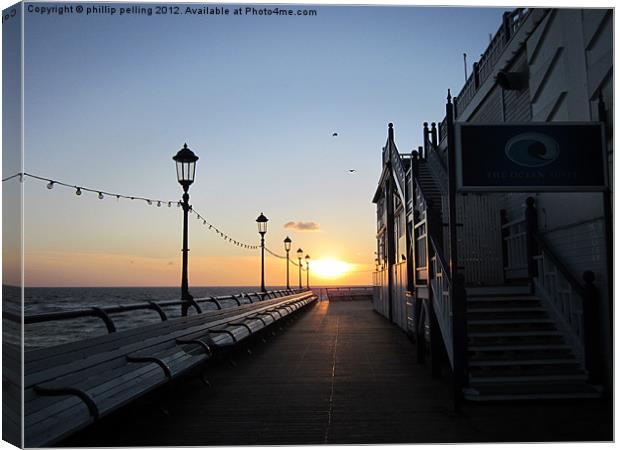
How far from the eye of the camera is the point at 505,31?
10.5 metres

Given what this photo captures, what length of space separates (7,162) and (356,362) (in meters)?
6.02

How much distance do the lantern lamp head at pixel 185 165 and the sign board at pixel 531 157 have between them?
621cm

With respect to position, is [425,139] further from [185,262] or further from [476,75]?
[185,262]

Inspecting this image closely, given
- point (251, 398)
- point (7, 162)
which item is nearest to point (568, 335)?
point (251, 398)

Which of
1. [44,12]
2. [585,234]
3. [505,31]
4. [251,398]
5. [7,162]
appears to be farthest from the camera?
[505,31]

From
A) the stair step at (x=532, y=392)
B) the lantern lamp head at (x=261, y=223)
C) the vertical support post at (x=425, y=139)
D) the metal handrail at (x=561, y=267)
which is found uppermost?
the vertical support post at (x=425, y=139)

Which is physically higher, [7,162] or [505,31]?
[505,31]

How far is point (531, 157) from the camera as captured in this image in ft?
18.0

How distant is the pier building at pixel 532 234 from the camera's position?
217 inches

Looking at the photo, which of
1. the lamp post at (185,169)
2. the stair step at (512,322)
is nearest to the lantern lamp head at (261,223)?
the lamp post at (185,169)

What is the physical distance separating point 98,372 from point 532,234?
601 centimetres

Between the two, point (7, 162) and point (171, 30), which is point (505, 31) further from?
point (7, 162)

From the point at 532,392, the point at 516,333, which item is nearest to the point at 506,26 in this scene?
the point at 516,333

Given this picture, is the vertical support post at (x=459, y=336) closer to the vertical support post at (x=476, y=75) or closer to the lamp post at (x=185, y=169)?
the lamp post at (x=185, y=169)
